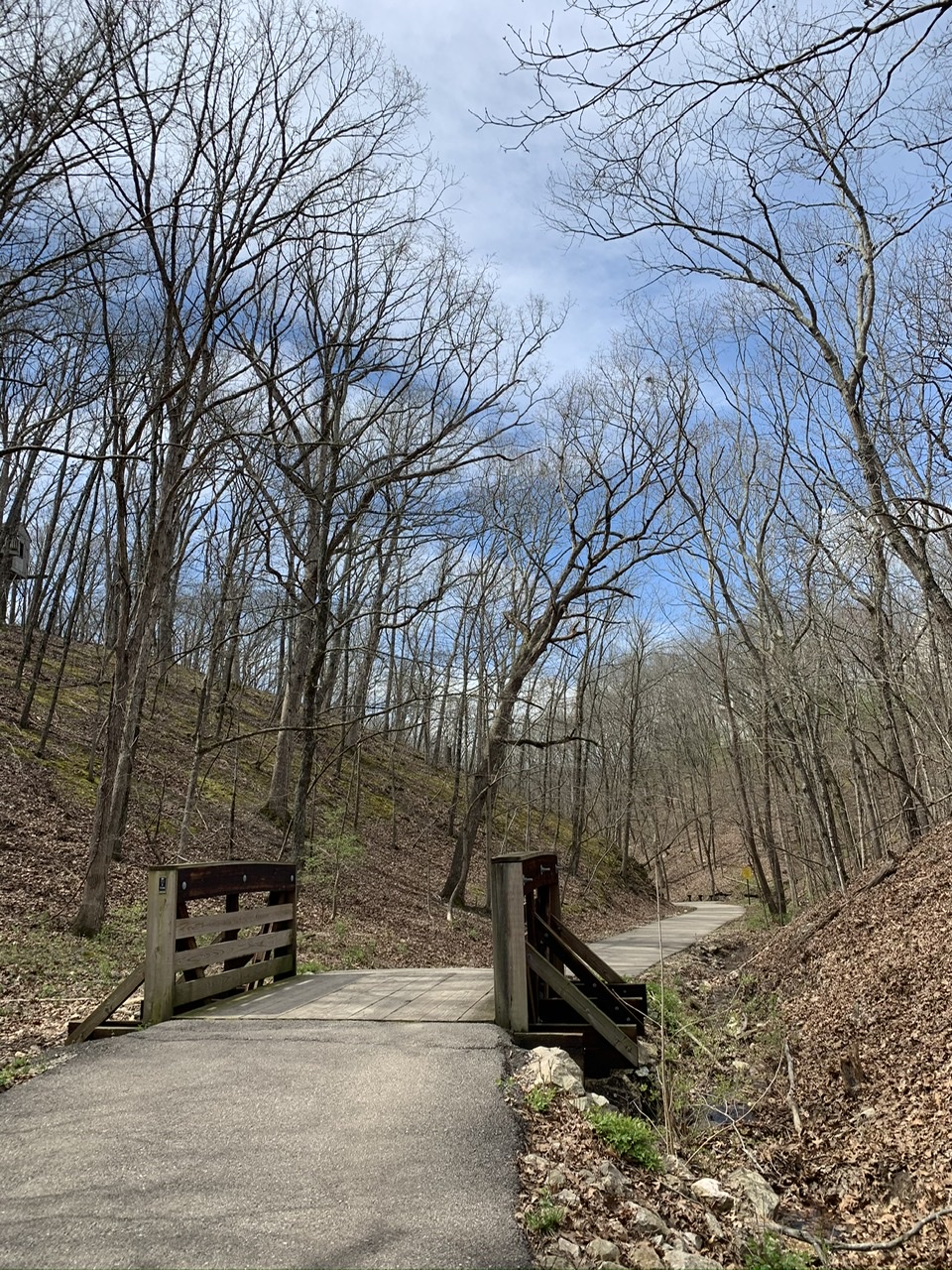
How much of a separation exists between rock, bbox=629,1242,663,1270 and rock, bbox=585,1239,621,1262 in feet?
0.21

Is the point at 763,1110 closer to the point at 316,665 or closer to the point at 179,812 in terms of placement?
the point at 316,665

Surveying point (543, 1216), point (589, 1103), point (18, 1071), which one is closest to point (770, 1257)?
point (543, 1216)

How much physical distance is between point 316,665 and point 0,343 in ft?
17.7

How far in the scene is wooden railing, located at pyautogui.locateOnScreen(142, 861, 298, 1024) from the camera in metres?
5.79

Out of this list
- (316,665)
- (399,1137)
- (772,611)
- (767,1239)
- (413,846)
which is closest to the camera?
(767,1239)

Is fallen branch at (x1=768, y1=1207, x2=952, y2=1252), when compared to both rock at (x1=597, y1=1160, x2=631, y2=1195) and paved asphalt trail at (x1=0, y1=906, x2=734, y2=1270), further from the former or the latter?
paved asphalt trail at (x1=0, y1=906, x2=734, y2=1270)

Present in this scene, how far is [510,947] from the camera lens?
5574mm

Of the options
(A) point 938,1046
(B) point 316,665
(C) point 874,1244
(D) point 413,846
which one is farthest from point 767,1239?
(D) point 413,846

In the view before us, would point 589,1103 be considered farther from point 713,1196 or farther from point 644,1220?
point 644,1220

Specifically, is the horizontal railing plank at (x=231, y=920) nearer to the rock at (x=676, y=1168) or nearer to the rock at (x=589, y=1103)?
the rock at (x=589, y=1103)

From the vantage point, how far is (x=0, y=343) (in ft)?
26.0

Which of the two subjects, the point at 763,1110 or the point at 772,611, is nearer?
the point at 763,1110

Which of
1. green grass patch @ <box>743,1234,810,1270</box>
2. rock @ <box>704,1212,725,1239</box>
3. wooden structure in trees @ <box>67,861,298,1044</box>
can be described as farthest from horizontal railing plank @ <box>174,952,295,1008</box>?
green grass patch @ <box>743,1234,810,1270</box>

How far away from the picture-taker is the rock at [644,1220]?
3.32 meters
